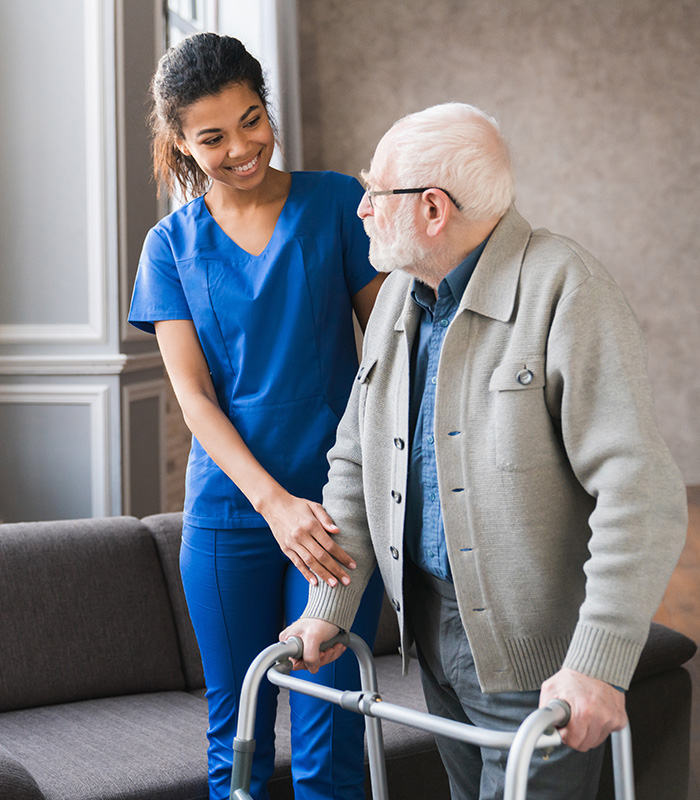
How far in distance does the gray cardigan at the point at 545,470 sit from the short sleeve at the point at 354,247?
35 centimetres

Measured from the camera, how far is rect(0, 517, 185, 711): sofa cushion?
2180 mm

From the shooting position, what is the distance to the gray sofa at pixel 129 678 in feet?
6.31

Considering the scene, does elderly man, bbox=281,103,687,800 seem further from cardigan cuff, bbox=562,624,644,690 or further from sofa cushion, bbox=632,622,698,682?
sofa cushion, bbox=632,622,698,682

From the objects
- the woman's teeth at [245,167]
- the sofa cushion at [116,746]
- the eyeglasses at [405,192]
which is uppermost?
the woman's teeth at [245,167]

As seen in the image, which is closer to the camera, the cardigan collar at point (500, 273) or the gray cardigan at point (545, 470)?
the gray cardigan at point (545, 470)

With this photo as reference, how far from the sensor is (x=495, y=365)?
43.9 inches

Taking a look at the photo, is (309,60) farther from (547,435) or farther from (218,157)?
(547,435)

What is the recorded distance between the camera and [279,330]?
5.00 feet

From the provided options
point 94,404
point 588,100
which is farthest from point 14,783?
point 588,100

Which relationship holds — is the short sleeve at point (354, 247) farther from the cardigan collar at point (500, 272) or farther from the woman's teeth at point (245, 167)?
the cardigan collar at point (500, 272)

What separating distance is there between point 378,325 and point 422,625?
1.44ft

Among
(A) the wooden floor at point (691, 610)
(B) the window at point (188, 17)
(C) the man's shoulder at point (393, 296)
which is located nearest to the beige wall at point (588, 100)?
(A) the wooden floor at point (691, 610)

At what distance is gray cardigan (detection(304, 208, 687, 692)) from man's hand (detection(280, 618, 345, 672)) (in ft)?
0.37

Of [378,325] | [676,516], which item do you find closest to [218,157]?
[378,325]
